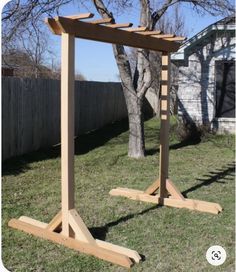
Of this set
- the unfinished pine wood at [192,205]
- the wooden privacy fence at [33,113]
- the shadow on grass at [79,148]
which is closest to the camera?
the unfinished pine wood at [192,205]

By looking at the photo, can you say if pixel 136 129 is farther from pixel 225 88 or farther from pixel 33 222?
pixel 33 222

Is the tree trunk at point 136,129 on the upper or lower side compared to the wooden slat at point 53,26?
lower

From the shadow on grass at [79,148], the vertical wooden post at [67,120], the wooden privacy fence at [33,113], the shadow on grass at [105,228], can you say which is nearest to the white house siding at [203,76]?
the shadow on grass at [79,148]

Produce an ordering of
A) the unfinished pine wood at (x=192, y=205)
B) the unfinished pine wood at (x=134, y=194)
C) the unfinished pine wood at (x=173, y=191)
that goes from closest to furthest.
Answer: the unfinished pine wood at (x=192, y=205)
the unfinished pine wood at (x=173, y=191)
the unfinished pine wood at (x=134, y=194)

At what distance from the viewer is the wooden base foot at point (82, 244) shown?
4074 mm

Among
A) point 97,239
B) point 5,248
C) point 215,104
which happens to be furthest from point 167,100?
point 215,104

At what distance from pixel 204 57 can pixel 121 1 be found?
4082mm

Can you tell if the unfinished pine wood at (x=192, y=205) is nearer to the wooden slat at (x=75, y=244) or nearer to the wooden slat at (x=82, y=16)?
the wooden slat at (x=75, y=244)

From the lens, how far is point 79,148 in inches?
414

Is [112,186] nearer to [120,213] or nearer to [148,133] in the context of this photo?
[120,213]

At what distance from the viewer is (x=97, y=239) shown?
14.8 feet

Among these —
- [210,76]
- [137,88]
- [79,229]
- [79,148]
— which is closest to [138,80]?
[137,88]

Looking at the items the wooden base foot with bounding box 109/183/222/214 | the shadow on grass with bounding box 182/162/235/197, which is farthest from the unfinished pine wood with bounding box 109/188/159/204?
the shadow on grass with bounding box 182/162/235/197

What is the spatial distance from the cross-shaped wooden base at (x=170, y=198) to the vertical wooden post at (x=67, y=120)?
1734 millimetres
